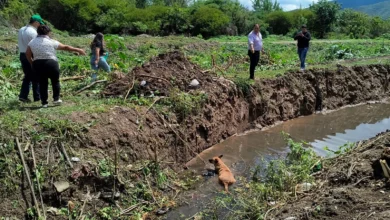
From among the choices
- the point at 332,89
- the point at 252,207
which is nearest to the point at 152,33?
the point at 332,89

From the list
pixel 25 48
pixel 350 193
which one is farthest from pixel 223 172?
pixel 25 48

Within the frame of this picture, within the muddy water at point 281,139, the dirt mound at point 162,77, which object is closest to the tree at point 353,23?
the muddy water at point 281,139

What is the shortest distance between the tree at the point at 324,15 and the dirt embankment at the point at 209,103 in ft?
89.0

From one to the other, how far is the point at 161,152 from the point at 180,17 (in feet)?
106

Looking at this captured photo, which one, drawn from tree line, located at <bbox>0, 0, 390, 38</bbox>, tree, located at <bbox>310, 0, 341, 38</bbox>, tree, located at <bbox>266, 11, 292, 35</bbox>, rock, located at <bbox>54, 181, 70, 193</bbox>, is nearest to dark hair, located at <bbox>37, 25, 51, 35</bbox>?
rock, located at <bbox>54, 181, 70, 193</bbox>

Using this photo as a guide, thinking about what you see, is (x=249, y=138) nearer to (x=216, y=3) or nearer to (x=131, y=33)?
(x=131, y=33)

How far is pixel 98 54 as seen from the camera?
977 cm

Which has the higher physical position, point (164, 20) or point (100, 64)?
point (164, 20)

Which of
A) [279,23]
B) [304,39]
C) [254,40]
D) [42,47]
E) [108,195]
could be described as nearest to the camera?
[108,195]

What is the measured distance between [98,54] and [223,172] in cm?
443

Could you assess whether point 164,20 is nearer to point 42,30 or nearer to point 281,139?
point 281,139

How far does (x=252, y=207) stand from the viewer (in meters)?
6.04

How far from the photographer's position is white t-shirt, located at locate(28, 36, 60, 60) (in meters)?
7.15

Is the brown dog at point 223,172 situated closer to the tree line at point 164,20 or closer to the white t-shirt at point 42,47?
the white t-shirt at point 42,47
